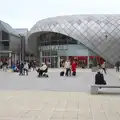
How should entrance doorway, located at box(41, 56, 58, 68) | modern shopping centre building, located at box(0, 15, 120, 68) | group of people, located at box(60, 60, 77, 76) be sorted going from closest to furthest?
group of people, located at box(60, 60, 77, 76) < modern shopping centre building, located at box(0, 15, 120, 68) < entrance doorway, located at box(41, 56, 58, 68)

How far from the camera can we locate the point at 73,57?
207 feet

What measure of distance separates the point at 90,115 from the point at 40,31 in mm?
59207

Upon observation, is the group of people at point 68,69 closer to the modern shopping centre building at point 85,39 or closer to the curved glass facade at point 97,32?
the modern shopping centre building at point 85,39

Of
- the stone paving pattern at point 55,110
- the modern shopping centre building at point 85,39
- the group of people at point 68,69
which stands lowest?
the stone paving pattern at point 55,110

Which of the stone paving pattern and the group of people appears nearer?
the stone paving pattern

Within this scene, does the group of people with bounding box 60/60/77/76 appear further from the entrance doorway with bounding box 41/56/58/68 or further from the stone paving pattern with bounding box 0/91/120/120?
the entrance doorway with bounding box 41/56/58/68

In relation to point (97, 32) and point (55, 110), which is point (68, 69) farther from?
point (97, 32)

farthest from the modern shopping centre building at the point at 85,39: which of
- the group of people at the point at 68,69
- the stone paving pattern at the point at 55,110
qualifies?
the stone paving pattern at the point at 55,110

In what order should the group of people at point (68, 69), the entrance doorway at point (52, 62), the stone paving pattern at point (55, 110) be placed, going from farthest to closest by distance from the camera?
the entrance doorway at point (52, 62) < the group of people at point (68, 69) < the stone paving pattern at point (55, 110)

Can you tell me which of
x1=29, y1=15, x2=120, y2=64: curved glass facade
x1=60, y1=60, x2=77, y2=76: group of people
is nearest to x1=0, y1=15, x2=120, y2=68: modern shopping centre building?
x1=29, y1=15, x2=120, y2=64: curved glass facade

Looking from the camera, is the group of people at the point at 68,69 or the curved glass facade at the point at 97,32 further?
the curved glass facade at the point at 97,32

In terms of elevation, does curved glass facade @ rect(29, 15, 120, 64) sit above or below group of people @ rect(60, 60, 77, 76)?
above

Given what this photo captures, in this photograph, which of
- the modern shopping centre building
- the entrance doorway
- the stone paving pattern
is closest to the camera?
the stone paving pattern

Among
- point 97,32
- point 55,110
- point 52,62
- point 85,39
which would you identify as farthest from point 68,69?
point 52,62
